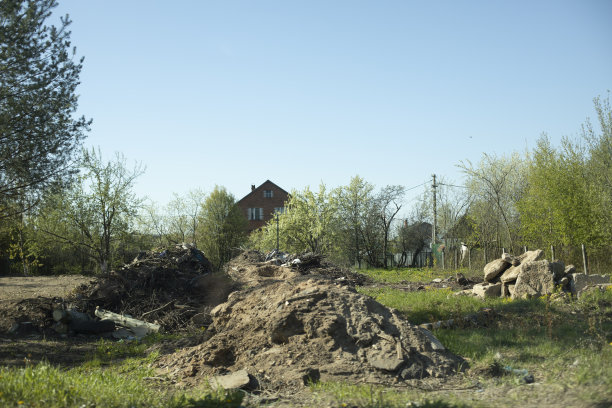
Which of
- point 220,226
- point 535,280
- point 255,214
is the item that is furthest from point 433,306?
point 255,214

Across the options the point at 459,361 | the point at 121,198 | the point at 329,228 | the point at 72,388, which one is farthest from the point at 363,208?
the point at 72,388

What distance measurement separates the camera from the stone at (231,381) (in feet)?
18.9

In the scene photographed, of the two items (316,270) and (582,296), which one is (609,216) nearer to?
(582,296)

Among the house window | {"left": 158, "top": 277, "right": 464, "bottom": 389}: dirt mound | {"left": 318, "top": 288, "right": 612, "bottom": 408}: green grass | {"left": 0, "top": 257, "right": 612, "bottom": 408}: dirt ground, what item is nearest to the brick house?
the house window

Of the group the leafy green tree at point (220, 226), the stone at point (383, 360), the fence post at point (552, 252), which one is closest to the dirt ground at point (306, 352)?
the stone at point (383, 360)

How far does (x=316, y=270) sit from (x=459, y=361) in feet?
36.0

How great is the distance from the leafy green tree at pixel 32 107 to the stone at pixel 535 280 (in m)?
12.1

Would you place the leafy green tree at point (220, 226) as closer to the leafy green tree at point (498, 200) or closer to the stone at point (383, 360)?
the leafy green tree at point (498, 200)

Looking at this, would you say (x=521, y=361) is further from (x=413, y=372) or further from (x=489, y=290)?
(x=489, y=290)

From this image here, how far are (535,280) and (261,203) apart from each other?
4384 cm

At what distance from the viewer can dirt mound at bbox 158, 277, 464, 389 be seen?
6.26 metres

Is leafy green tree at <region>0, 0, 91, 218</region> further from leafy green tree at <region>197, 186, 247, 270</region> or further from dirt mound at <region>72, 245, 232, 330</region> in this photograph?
leafy green tree at <region>197, 186, 247, 270</region>

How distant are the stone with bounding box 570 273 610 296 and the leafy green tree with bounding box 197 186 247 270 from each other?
29.7 m

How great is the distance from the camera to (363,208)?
3834cm
